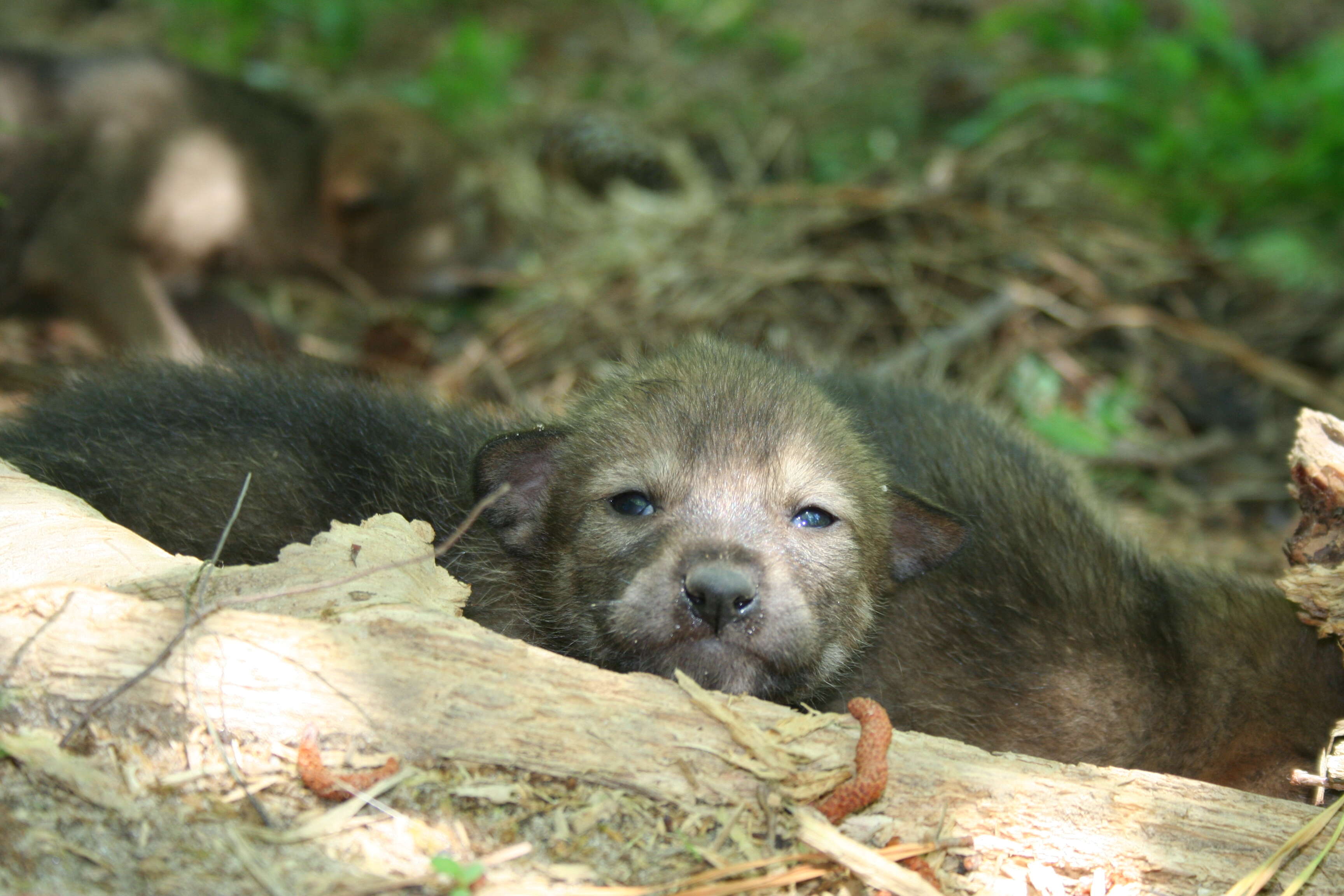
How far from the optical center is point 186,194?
796 cm

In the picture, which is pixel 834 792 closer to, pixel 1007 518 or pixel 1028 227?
pixel 1007 518

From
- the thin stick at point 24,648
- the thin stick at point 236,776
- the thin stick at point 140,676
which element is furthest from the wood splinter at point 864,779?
the thin stick at point 24,648

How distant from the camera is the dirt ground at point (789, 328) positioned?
7.35 feet

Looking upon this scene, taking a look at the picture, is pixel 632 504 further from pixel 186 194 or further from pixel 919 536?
pixel 186 194

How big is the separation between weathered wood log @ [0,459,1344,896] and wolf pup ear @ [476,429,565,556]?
2.62 ft

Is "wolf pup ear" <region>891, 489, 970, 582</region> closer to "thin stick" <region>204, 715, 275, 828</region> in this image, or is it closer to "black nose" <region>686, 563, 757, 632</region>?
"black nose" <region>686, 563, 757, 632</region>

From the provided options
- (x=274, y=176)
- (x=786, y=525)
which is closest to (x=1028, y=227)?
(x=786, y=525)

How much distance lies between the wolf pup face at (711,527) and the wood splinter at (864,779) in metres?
0.47

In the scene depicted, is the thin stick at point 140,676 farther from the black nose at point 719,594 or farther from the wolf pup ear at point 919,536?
the wolf pup ear at point 919,536

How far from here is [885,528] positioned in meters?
3.48

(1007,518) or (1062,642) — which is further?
(1007,518)

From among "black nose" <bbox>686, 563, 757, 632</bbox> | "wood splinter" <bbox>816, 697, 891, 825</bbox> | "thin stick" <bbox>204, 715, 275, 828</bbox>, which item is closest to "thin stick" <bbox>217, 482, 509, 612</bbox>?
"thin stick" <bbox>204, 715, 275, 828</bbox>

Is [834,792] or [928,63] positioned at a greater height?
[928,63]

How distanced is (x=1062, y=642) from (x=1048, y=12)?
25.9 ft
